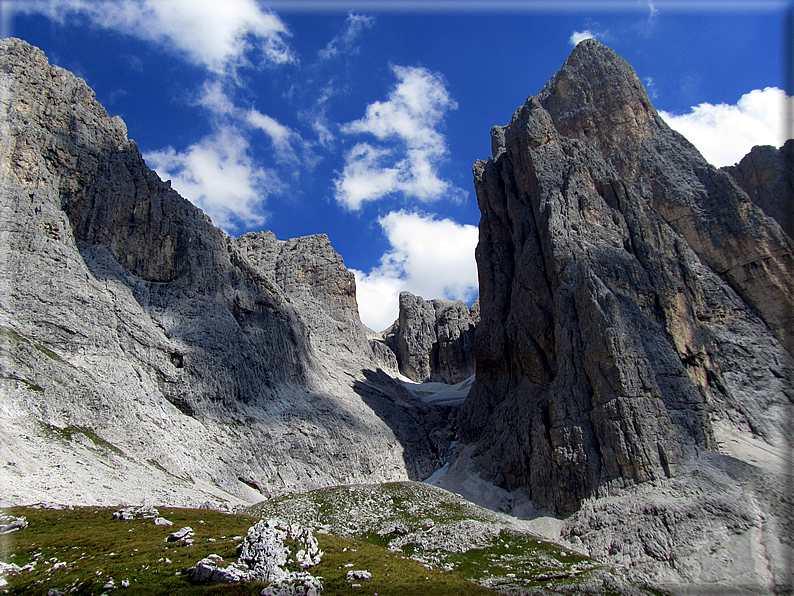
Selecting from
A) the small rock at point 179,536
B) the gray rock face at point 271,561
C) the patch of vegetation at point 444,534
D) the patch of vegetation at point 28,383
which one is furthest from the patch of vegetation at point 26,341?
the gray rock face at point 271,561

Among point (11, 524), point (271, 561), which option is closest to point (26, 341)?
point (11, 524)

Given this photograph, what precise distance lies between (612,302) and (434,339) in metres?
76.6

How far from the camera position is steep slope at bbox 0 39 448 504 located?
127 ft

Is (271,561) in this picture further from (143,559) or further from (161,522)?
(161,522)

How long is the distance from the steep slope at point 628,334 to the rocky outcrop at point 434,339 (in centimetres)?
4237

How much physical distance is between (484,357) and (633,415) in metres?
26.8

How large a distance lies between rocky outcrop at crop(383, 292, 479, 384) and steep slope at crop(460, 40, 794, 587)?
42370mm

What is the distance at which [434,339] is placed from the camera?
124 metres

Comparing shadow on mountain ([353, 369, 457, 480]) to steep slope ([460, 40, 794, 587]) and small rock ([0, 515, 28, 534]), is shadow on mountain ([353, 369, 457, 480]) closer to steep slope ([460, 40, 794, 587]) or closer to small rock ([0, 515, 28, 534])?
steep slope ([460, 40, 794, 587])

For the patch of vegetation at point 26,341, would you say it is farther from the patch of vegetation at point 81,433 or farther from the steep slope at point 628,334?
the steep slope at point 628,334

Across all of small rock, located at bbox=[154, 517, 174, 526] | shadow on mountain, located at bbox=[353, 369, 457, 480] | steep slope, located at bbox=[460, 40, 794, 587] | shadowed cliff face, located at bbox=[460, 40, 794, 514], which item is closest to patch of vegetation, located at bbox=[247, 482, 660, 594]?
steep slope, located at bbox=[460, 40, 794, 587]

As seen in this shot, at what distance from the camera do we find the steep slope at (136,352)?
3878 cm

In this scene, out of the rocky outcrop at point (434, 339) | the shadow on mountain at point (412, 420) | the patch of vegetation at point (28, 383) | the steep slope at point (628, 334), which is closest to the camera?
the patch of vegetation at point (28, 383)

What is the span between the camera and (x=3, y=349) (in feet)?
131
